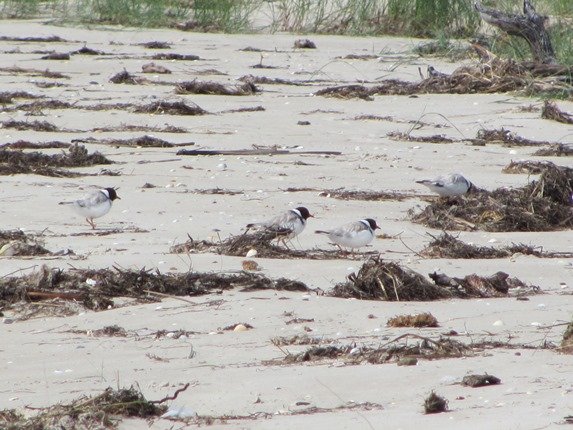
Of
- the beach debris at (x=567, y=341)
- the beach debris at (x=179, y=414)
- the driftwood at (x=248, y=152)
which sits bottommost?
the driftwood at (x=248, y=152)

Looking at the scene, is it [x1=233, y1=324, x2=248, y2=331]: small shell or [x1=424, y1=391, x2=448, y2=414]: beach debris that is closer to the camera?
[x1=424, y1=391, x2=448, y2=414]: beach debris

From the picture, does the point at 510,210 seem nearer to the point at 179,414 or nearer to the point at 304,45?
the point at 179,414

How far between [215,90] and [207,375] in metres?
7.85

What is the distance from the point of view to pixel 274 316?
5117 millimetres

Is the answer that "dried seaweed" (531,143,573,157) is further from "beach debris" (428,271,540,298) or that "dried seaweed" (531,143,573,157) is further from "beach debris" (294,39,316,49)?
"beach debris" (294,39,316,49)

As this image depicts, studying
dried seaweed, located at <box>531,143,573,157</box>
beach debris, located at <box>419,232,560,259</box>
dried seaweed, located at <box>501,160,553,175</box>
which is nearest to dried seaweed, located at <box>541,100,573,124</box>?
dried seaweed, located at <box>531,143,573,157</box>

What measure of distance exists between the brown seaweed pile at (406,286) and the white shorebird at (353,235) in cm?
A: 69

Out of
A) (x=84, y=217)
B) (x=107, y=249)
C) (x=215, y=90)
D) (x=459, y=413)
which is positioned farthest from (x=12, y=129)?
(x=459, y=413)

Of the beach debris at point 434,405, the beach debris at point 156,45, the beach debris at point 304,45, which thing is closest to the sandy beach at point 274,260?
the beach debris at point 434,405

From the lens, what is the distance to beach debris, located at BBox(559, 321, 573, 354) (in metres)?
4.27

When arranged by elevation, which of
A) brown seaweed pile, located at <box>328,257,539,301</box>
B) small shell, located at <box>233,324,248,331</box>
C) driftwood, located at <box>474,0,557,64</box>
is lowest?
small shell, located at <box>233,324,248,331</box>

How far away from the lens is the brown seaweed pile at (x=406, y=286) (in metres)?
5.41

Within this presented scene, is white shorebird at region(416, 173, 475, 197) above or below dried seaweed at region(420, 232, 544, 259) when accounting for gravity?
above

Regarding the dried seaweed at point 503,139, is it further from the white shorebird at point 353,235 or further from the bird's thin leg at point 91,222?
the bird's thin leg at point 91,222
